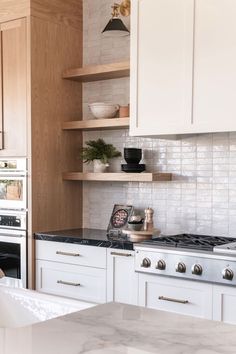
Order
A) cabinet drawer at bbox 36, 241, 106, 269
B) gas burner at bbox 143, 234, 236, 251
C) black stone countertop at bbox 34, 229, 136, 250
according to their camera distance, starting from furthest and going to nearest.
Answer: cabinet drawer at bbox 36, 241, 106, 269, black stone countertop at bbox 34, 229, 136, 250, gas burner at bbox 143, 234, 236, 251

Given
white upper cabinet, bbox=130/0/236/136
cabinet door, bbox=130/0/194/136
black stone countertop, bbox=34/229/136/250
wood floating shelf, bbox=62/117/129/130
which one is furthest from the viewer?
wood floating shelf, bbox=62/117/129/130

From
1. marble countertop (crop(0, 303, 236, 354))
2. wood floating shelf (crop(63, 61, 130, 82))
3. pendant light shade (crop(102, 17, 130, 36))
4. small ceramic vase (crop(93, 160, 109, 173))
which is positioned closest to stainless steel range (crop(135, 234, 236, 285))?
small ceramic vase (crop(93, 160, 109, 173))

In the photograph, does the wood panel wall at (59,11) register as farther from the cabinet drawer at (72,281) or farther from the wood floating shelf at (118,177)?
the cabinet drawer at (72,281)

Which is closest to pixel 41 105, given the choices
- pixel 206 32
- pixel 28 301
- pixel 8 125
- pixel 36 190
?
pixel 8 125

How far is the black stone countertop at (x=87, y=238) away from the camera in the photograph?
3.66 m

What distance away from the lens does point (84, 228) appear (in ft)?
15.2

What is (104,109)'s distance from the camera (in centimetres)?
428

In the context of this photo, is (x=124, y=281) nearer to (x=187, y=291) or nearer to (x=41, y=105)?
(x=187, y=291)

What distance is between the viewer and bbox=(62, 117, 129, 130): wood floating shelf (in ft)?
13.5

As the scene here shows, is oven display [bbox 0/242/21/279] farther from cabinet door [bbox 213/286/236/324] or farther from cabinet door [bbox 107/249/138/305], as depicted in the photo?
cabinet door [bbox 213/286/236/324]

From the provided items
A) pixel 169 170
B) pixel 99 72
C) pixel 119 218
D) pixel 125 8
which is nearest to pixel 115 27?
pixel 125 8

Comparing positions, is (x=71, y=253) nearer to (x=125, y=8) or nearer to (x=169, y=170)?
(x=169, y=170)

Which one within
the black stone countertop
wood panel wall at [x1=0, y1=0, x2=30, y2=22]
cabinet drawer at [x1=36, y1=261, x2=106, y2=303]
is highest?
wood panel wall at [x1=0, y1=0, x2=30, y2=22]

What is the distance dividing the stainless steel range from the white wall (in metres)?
0.41
